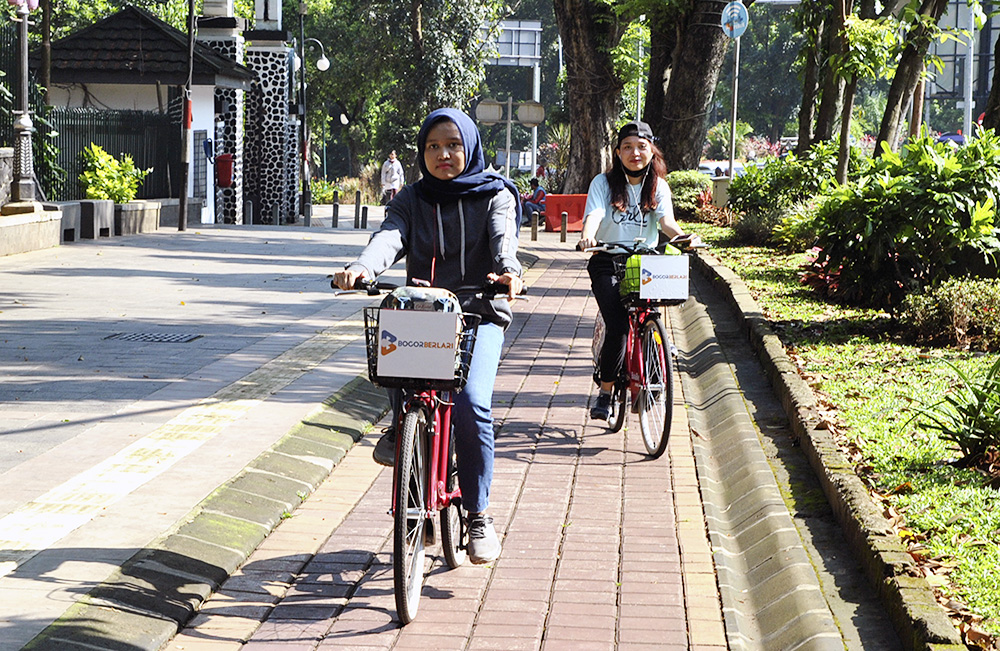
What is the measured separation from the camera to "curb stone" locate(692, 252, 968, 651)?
13.2ft

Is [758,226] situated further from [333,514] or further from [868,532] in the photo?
[868,532]

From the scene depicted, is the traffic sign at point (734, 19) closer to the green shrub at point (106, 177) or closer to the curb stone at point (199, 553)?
the green shrub at point (106, 177)

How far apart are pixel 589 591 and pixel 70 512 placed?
2217mm

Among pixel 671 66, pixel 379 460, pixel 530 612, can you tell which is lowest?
pixel 530 612

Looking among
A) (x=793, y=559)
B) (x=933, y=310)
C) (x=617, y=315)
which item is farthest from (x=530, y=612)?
(x=933, y=310)

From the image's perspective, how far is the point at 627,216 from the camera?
778 centimetres

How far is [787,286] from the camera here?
47.0ft

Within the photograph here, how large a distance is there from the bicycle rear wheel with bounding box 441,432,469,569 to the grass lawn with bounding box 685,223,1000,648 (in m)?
1.78

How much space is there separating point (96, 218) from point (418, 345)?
1710 centimetres

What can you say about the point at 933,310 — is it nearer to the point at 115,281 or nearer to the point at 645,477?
the point at 645,477

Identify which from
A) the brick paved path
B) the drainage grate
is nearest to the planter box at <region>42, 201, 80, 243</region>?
the drainage grate

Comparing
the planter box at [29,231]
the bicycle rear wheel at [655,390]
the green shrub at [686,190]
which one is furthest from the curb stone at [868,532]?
the green shrub at [686,190]

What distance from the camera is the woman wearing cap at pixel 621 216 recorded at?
25.2ft

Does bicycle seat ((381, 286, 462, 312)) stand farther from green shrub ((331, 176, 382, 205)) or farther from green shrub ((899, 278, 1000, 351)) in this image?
green shrub ((331, 176, 382, 205))
